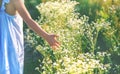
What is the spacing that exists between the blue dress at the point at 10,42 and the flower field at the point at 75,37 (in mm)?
449

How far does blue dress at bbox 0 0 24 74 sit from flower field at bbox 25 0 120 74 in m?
0.45

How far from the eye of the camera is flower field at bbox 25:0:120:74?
4961 millimetres

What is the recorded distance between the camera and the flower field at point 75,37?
195 inches

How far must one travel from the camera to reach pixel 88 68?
424 centimetres

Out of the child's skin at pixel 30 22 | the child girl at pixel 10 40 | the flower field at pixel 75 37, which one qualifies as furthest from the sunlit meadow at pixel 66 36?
the child's skin at pixel 30 22

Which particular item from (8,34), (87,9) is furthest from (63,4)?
(8,34)

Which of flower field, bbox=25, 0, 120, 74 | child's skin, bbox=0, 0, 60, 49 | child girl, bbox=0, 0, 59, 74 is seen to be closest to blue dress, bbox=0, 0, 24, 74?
child girl, bbox=0, 0, 59, 74

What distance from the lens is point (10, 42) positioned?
4273mm

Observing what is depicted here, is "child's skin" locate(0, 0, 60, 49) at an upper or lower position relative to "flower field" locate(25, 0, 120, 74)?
upper

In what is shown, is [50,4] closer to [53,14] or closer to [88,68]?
[53,14]

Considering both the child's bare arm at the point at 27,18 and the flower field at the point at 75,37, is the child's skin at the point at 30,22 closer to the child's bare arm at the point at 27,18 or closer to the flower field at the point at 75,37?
the child's bare arm at the point at 27,18

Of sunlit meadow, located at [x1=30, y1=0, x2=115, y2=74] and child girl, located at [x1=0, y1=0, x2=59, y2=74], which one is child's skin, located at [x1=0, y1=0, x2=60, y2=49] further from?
sunlit meadow, located at [x1=30, y1=0, x2=115, y2=74]

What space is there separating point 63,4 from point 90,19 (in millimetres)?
982

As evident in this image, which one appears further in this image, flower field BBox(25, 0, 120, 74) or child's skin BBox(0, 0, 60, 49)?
flower field BBox(25, 0, 120, 74)
